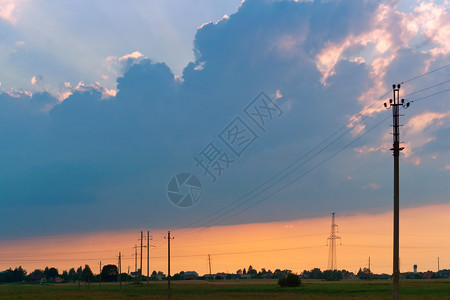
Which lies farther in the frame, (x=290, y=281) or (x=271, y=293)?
A: (x=290, y=281)

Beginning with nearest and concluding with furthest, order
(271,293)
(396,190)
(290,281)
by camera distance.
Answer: (396,190) → (271,293) → (290,281)

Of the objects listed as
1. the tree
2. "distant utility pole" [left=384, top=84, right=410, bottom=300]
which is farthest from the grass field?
"distant utility pole" [left=384, top=84, right=410, bottom=300]

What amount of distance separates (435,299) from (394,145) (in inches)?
1395

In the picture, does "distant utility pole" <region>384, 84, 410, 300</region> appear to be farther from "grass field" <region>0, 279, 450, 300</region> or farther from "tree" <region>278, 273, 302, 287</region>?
"tree" <region>278, 273, 302, 287</region>

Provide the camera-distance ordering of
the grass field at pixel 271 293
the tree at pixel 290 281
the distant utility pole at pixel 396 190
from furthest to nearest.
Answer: the tree at pixel 290 281 → the grass field at pixel 271 293 → the distant utility pole at pixel 396 190

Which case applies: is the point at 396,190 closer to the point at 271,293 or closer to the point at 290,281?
the point at 271,293

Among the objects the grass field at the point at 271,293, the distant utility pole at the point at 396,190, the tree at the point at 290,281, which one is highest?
the distant utility pole at the point at 396,190

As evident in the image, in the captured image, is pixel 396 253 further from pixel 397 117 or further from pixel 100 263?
pixel 100 263

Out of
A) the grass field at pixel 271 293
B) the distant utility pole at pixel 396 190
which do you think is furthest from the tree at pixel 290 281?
the distant utility pole at pixel 396 190

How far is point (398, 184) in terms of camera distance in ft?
140

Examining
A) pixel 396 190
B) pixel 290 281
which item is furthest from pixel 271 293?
pixel 396 190

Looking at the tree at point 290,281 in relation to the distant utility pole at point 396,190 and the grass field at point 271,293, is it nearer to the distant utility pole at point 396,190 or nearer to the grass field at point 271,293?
the grass field at point 271,293

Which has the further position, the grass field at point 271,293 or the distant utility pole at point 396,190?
the grass field at point 271,293

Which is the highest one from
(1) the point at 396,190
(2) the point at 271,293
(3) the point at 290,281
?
(1) the point at 396,190
